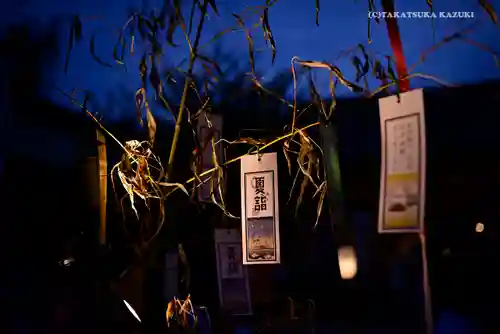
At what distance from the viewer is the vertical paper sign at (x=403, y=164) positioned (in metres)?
1.03

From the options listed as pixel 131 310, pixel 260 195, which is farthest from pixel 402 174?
pixel 131 310

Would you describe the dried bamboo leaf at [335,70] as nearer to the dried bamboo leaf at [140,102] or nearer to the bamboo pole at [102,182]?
the dried bamboo leaf at [140,102]

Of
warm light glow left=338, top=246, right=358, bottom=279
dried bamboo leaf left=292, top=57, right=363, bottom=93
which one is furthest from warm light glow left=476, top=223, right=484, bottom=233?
dried bamboo leaf left=292, top=57, right=363, bottom=93

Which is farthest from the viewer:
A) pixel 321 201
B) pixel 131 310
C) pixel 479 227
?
pixel 131 310

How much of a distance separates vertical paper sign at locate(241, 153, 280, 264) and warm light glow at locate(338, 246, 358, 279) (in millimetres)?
124

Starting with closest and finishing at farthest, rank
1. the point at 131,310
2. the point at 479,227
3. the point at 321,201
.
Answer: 1. the point at 479,227
2. the point at 321,201
3. the point at 131,310

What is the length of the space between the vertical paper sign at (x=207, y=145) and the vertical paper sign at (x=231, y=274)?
88mm

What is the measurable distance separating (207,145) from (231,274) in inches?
10.6

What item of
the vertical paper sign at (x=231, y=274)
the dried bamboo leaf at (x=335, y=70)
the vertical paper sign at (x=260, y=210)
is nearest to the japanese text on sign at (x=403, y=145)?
the dried bamboo leaf at (x=335, y=70)

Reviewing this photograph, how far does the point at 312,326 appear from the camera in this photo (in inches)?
43.7

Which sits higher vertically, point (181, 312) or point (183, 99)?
point (183, 99)

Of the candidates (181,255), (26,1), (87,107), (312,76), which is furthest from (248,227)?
(26,1)

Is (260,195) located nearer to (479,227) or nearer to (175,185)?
(175,185)

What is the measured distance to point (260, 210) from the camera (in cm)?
115
